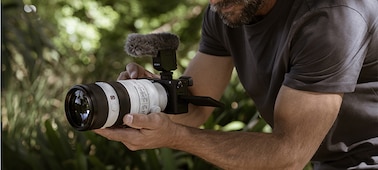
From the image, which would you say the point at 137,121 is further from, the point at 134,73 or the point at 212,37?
the point at 212,37

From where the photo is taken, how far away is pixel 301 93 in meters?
1.73

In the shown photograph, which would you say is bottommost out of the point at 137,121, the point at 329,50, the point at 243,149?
the point at 243,149

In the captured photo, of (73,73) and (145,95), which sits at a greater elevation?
(145,95)

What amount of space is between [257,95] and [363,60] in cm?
34

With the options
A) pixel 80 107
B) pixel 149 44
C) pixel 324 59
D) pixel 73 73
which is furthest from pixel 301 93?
pixel 73 73

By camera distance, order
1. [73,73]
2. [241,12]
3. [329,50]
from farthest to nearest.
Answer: [73,73] → [241,12] → [329,50]

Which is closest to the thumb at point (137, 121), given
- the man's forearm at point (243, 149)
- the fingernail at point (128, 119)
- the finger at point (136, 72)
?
the fingernail at point (128, 119)

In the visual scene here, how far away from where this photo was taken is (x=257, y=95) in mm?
2014

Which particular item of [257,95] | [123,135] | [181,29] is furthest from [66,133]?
[181,29]

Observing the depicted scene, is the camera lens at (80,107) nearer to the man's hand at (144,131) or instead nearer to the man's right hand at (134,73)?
the man's hand at (144,131)

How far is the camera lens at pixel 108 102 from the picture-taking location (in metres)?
1.58

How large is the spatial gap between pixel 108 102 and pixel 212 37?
670 mm

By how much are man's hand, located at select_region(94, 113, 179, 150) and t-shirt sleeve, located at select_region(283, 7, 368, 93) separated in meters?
0.31

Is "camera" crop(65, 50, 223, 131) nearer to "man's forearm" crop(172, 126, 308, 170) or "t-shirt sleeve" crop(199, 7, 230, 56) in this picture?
"man's forearm" crop(172, 126, 308, 170)
